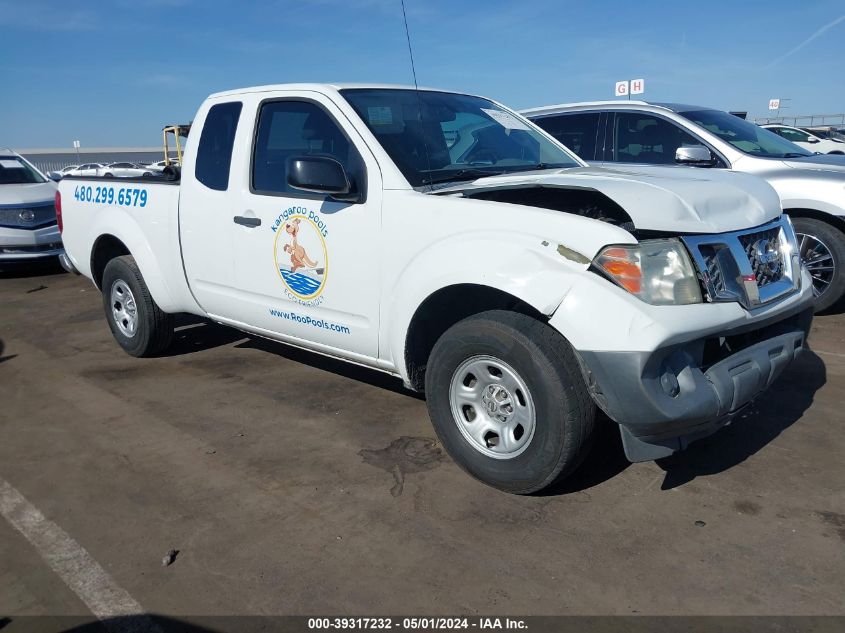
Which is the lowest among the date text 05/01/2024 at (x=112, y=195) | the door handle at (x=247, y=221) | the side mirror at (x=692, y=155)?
the door handle at (x=247, y=221)

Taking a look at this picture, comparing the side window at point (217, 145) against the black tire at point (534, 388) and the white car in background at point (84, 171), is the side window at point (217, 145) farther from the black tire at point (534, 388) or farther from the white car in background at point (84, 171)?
the white car in background at point (84, 171)

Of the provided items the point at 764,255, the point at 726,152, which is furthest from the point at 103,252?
the point at 726,152

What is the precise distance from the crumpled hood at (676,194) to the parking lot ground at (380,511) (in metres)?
1.25

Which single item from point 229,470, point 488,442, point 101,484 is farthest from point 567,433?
point 101,484

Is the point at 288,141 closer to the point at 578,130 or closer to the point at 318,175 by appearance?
the point at 318,175

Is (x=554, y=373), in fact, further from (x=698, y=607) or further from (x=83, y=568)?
(x=83, y=568)

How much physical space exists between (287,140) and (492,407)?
7.06 feet

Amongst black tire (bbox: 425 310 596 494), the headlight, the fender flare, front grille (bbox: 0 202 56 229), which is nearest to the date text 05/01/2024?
the fender flare

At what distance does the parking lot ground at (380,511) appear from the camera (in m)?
2.69

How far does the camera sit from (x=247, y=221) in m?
4.40

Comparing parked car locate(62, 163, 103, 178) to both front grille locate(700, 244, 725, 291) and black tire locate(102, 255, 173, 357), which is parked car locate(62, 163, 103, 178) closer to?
black tire locate(102, 255, 173, 357)

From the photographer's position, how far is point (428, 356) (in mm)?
3783

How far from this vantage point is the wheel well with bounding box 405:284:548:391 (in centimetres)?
342

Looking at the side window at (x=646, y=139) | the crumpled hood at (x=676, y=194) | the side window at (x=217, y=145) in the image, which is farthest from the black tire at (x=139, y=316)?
the side window at (x=646, y=139)
